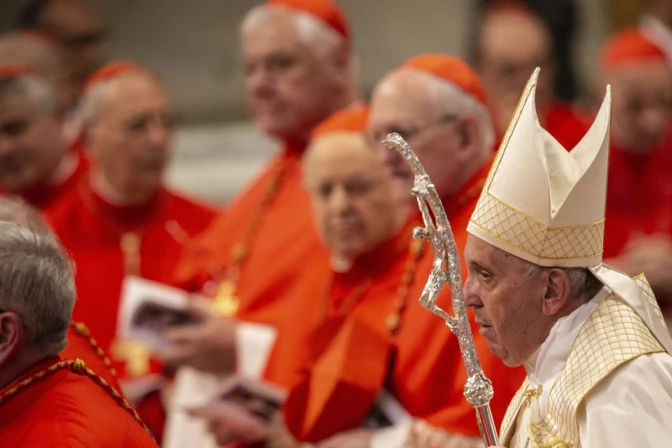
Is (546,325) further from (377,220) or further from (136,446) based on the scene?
(377,220)

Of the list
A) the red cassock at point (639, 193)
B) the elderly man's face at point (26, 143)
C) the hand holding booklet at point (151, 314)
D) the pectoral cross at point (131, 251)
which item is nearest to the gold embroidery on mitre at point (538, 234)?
the hand holding booklet at point (151, 314)

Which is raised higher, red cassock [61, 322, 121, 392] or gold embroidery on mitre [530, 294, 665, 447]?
gold embroidery on mitre [530, 294, 665, 447]

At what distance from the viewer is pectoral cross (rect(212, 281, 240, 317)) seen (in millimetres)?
5578

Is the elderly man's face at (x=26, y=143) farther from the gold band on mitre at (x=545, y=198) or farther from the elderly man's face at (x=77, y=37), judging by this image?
the gold band on mitre at (x=545, y=198)

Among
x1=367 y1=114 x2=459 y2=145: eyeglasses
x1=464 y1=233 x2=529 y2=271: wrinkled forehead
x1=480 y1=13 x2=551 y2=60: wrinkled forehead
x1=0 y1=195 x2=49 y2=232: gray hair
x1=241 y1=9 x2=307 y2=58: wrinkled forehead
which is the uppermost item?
x1=464 y1=233 x2=529 y2=271: wrinkled forehead

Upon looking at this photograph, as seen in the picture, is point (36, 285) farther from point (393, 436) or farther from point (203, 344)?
point (203, 344)

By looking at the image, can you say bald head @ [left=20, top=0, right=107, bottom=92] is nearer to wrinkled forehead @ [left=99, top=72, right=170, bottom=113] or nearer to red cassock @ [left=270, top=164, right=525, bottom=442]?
wrinkled forehead @ [left=99, top=72, right=170, bottom=113]

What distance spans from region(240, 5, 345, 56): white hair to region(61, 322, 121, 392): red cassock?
238 cm

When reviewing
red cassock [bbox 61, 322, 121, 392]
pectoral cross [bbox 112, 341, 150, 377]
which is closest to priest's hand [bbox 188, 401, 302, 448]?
red cassock [bbox 61, 322, 121, 392]

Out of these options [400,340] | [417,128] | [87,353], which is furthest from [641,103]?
[87,353]

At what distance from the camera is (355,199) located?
15.5 ft

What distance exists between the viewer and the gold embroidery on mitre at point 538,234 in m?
2.85

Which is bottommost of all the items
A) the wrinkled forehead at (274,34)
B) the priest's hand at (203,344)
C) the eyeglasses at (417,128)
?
the priest's hand at (203,344)

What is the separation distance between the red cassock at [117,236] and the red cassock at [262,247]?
29 cm
